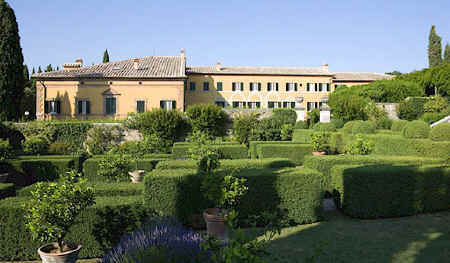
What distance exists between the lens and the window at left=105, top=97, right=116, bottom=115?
3067cm

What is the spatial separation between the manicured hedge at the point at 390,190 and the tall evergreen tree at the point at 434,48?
4470 centimetres

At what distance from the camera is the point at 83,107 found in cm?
3067

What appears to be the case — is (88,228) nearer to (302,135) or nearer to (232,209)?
(232,209)

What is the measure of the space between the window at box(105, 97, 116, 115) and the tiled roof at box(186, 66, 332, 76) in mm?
11352

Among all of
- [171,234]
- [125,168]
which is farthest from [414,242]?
[125,168]

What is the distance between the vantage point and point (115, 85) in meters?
30.5

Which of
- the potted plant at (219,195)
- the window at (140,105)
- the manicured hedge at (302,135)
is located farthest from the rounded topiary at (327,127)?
the window at (140,105)

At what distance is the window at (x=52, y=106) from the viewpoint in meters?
30.2

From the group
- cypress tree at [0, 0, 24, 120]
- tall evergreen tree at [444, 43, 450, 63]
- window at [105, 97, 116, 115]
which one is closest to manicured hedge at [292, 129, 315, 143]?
window at [105, 97, 116, 115]

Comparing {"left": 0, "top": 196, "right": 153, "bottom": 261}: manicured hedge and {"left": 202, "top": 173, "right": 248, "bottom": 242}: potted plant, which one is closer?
{"left": 0, "top": 196, "right": 153, "bottom": 261}: manicured hedge

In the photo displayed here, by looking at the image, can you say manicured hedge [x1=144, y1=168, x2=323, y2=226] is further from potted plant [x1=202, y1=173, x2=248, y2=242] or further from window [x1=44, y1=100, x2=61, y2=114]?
window [x1=44, y1=100, x2=61, y2=114]

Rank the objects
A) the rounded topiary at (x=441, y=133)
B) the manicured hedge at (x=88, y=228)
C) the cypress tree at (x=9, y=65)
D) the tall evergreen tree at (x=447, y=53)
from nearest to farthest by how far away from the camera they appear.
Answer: the manicured hedge at (x=88, y=228) < the rounded topiary at (x=441, y=133) < the cypress tree at (x=9, y=65) < the tall evergreen tree at (x=447, y=53)

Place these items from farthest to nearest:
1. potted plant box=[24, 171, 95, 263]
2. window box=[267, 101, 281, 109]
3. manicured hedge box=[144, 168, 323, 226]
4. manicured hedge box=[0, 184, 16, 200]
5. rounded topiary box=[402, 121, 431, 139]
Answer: window box=[267, 101, 281, 109] → rounded topiary box=[402, 121, 431, 139] → manicured hedge box=[0, 184, 16, 200] → manicured hedge box=[144, 168, 323, 226] → potted plant box=[24, 171, 95, 263]

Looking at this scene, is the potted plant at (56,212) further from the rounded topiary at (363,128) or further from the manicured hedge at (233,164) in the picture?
the rounded topiary at (363,128)
